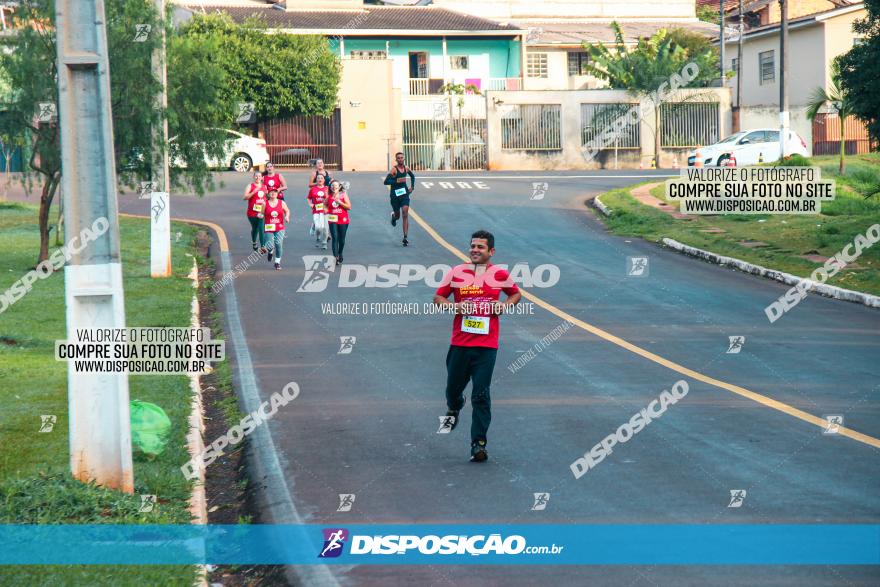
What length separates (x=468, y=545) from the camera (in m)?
7.50

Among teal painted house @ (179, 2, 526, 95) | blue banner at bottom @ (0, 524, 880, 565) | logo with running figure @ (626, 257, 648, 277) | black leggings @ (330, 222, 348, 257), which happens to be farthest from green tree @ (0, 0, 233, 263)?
teal painted house @ (179, 2, 526, 95)

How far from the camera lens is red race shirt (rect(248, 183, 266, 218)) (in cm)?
2319

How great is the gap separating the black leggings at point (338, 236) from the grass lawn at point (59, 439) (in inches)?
121

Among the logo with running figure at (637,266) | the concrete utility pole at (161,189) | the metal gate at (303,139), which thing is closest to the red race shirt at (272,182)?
the concrete utility pole at (161,189)

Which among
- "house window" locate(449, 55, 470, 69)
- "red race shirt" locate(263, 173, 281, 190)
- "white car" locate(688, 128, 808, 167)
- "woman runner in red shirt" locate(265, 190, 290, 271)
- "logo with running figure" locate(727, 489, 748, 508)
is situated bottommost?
"logo with running figure" locate(727, 489, 748, 508)

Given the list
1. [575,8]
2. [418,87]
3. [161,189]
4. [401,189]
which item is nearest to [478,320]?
[161,189]

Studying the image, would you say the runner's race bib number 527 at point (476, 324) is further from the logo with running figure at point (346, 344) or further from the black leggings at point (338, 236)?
the black leggings at point (338, 236)

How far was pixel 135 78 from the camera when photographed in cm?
2181

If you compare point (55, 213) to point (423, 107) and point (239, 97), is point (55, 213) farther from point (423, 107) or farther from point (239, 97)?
point (423, 107)

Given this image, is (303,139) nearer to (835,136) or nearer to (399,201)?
(835,136)

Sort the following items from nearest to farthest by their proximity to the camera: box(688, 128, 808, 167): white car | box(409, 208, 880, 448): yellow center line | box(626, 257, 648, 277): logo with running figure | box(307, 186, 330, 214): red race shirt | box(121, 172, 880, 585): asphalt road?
box(121, 172, 880, 585): asphalt road < box(409, 208, 880, 448): yellow center line < box(626, 257, 648, 277): logo with running figure < box(307, 186, 330, 214): red race shirt < box(688, 128, 808, 167): white car

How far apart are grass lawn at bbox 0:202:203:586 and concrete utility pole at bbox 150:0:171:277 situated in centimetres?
42

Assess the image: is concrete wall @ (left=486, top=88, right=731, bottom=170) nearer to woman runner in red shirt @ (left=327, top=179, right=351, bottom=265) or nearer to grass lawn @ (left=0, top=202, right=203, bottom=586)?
woman runner in red shirt @ (left=327, top=179, right=351, bottom=265)

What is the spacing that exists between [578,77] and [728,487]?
2288 inches
